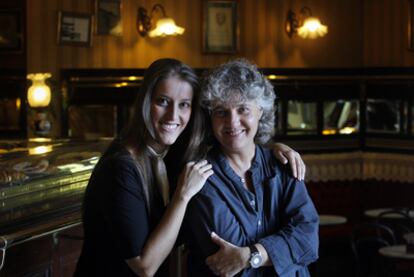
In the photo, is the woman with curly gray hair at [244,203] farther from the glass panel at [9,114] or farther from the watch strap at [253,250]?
the glass panel at [9,114]

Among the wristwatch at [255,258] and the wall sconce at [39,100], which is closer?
the wristwatch at [255,258]

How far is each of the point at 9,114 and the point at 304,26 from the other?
3491mm

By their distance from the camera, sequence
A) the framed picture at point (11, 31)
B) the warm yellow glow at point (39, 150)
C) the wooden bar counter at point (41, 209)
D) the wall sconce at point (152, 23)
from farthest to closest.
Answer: the framed picture at point (11, 31), the wall sconce at point (152, 23), the warm yellow glow at point (39, 150), the wooden bar counter at point (41, 209)

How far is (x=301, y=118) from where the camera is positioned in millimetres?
8164

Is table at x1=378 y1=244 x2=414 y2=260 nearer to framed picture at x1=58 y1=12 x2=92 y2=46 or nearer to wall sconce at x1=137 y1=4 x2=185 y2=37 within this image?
wall sconce at x1=137 y1=4 x2=185 y2=37

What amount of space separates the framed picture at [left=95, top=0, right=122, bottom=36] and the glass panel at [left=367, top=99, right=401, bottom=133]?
3.01m

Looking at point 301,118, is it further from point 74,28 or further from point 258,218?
point 258,218

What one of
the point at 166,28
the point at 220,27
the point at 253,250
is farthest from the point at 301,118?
the point at 253,250

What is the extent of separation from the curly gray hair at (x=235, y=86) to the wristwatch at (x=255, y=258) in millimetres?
481

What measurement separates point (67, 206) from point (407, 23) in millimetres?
5678

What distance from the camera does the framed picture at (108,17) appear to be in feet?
24.3

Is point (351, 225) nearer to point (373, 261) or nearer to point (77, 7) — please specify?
point (373, 261)

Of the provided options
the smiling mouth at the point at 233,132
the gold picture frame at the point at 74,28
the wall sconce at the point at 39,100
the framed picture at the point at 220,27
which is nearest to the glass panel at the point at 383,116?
the framed picture at the point at 220,27

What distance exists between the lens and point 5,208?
272cm
